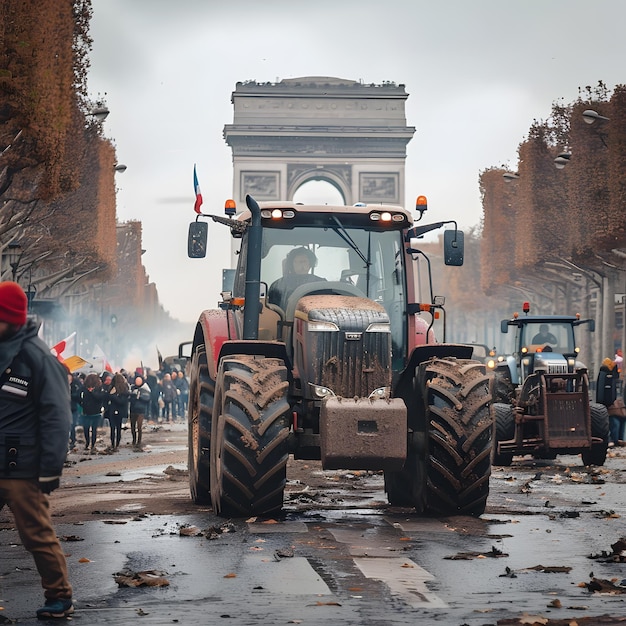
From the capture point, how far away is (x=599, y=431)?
19.5 metres

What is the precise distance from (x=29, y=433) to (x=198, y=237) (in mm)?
5463

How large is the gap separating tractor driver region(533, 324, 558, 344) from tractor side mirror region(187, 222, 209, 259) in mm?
11186

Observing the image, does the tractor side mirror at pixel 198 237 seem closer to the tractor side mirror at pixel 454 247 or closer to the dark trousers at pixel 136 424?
the tractor side mirror at pixel 454 247

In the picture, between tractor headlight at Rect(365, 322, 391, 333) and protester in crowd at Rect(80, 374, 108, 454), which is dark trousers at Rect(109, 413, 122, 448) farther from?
tractor headlight at Rect(365, 322, 391, 333)

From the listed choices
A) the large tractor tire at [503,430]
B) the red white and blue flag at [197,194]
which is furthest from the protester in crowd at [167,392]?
the red white and blue flag at [197,194]

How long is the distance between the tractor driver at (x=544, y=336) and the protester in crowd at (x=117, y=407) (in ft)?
29.7

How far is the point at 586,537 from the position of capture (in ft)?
34.8

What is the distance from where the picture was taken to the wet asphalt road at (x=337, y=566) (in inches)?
283

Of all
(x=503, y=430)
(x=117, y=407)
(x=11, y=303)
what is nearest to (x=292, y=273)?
(x=11, y=303)

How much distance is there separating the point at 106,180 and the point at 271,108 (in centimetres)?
2512

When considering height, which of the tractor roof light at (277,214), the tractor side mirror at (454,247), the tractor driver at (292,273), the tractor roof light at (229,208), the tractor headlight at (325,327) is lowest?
the tractor headlight at (325,327)

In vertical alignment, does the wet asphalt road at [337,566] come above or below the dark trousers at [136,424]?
below

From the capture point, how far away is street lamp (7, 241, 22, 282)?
41.4m

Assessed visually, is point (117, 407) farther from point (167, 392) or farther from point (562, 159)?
point (562, 159)
